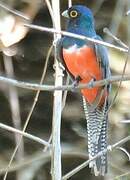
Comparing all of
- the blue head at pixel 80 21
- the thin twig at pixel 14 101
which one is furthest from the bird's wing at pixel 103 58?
the thin twig at pixel 14 101

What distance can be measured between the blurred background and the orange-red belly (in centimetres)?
30

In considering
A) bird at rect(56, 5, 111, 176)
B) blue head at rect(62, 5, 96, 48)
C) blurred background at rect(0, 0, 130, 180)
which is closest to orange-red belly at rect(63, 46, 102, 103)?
bird at rect(56, 5, 111, 176)

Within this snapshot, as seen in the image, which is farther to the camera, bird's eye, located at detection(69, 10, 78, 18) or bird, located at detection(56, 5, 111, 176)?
bird's eye, located at detection(69, 10, 78, 18)

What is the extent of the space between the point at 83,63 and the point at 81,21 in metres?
0.23

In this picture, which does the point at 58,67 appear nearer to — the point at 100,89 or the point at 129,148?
the point at 100,89

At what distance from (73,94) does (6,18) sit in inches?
29.7

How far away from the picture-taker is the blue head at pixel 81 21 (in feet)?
10.2

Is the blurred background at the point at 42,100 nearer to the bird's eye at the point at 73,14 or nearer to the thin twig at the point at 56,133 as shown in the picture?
the bird's eye at the point at 73,14

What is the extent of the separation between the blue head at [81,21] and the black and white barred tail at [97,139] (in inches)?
14.4

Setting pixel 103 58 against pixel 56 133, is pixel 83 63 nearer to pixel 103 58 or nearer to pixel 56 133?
pixel 103 58

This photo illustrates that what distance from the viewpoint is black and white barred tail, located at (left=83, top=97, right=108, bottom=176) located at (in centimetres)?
280

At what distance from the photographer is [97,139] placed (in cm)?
284

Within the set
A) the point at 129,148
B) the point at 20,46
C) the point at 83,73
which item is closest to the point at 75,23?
the point at 83,73

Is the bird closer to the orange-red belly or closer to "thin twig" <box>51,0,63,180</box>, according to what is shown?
the orange-red belly
